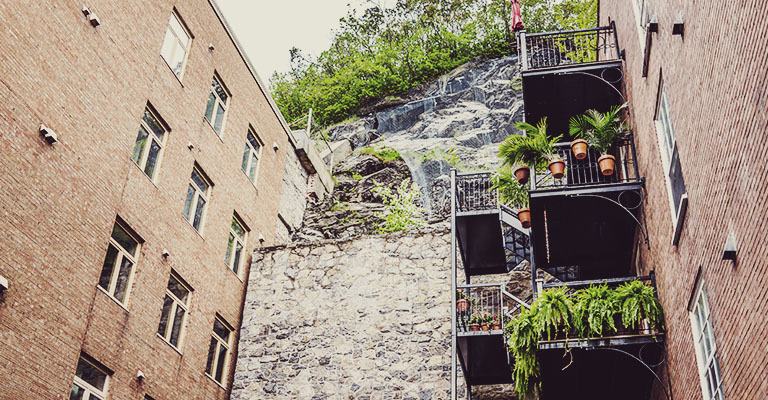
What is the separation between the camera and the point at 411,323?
55.3 feet

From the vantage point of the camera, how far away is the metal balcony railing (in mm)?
13706

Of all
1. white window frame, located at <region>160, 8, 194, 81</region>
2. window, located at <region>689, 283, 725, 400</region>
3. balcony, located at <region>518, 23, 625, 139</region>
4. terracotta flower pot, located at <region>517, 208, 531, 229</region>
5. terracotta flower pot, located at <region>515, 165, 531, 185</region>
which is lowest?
window, located at <region>689, 283, 725, 400</region>

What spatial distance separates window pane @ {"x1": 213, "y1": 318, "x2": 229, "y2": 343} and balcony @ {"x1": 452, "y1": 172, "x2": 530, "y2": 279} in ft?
19.6

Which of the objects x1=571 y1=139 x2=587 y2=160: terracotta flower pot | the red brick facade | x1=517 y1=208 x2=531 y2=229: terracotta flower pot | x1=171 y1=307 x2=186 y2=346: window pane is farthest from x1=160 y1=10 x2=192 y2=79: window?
the red brick facade

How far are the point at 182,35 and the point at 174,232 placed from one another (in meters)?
4.99

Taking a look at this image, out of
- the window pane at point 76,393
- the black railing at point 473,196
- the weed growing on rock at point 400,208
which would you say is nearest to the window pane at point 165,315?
the window pane at point 76,393

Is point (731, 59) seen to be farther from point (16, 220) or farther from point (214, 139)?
point (214, 139)

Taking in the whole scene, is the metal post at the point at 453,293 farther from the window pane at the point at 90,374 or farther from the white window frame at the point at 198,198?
the window pane at the point at 90,374

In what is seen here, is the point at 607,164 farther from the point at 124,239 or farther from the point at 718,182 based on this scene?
the point at 124,239

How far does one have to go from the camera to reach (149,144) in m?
15.7

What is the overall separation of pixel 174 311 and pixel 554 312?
850cm

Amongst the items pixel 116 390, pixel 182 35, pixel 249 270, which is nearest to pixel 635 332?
pixel 116 390

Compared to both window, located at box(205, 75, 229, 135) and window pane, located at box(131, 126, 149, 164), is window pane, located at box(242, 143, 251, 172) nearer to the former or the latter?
window, located at box(205, 75, 229, 135)

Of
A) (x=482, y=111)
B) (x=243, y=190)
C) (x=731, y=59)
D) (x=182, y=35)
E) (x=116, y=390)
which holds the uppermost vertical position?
(x=482, y=111)
